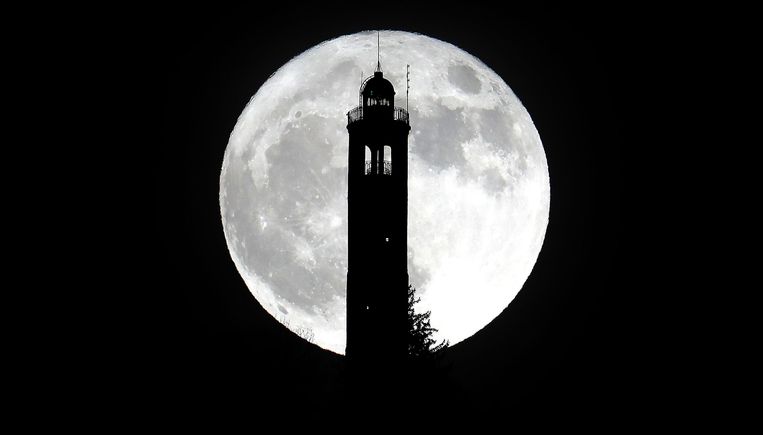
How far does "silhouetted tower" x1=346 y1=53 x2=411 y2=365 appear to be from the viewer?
196 feet

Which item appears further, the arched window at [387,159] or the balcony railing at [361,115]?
the balcony railing at [361,115]

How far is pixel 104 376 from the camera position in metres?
50.6

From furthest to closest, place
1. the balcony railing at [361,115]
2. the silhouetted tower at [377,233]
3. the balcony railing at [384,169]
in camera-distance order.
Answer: the balcony railing at [361,115] < the balcony railing at [384,169] < the silhouetted tower at [377,233]

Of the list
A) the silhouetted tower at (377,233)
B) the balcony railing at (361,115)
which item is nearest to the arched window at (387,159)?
the silhouetted tower at (377,233)

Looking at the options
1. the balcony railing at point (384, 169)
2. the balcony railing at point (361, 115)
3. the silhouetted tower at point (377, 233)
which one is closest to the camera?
the silhouetted tower at point (377, 233)

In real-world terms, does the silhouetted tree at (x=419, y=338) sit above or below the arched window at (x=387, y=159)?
below

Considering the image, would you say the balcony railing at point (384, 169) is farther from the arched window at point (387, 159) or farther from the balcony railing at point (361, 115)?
the balcony railing at point (361, 115)

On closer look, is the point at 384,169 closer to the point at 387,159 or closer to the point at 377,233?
the point at 387,159

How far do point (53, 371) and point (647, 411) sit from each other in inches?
1375

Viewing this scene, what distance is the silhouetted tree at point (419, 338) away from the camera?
60656mm

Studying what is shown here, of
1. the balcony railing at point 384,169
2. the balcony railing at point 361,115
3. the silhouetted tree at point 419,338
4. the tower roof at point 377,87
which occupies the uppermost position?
the tower roof at point 377,87

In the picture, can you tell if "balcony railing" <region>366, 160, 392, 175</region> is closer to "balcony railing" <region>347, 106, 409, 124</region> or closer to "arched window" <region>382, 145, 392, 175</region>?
"arched window" <region>382, 145, 392, 175</region>

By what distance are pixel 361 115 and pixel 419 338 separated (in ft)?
41.7

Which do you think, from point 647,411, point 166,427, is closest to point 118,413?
point 166,427
